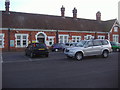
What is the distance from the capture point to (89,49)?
47.4 feet

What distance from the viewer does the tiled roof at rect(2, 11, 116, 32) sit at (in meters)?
27.5

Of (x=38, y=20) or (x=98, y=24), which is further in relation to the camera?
(x=98, y=24)

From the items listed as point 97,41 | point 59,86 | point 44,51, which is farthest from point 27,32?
point 59,86

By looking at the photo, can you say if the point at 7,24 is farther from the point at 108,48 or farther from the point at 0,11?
the point at 108,48

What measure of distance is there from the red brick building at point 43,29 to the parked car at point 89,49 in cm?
1448

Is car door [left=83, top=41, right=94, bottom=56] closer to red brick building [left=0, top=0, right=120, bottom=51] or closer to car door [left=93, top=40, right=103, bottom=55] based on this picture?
car door [left=93, top=40, right=103, bottom=55]

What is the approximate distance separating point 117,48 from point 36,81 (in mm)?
20702

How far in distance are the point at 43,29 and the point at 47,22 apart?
9.96 ft

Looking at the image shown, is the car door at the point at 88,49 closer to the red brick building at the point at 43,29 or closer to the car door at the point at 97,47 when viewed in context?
the car door at the point at 97,47

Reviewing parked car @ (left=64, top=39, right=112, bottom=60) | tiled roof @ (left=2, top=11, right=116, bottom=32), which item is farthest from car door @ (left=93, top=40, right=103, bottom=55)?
tiled roof @ (left=2, top=11, right=116, bottom=32)

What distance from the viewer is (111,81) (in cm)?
676

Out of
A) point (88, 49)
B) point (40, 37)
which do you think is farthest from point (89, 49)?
point (40, 37)

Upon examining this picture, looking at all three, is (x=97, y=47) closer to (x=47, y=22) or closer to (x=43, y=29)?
(x=43, y=29)

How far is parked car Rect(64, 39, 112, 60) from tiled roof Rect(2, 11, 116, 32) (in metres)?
15.3
